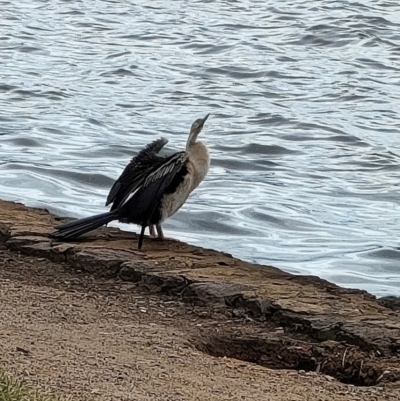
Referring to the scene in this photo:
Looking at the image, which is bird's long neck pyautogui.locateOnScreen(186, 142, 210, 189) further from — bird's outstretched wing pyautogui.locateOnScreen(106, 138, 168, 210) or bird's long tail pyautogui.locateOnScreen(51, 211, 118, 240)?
bird's long tail pyautogui.locateOnScreen(51, 211, 118, 240)

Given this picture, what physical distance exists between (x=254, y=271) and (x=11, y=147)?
5.62 m

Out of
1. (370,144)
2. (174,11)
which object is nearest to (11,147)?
(370,144)

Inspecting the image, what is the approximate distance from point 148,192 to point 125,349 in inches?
94.5

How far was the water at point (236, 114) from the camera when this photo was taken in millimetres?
9945

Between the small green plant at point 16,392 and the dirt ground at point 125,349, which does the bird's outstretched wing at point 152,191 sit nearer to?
the dirt ground at point 125,349

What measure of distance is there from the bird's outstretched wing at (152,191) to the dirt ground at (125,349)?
0.91m

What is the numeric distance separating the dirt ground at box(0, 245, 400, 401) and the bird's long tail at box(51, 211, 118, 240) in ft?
2.54

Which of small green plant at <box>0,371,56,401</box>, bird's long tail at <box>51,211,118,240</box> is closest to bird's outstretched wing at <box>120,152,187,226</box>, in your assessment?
bird's long tail at <box>51,211,118,240</box>

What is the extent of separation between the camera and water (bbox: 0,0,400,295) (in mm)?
9945

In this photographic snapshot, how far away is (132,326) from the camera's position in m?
6.19

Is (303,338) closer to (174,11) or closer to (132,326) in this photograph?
(132,326)

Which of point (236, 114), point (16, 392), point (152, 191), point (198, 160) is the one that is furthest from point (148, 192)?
point (236, 114)

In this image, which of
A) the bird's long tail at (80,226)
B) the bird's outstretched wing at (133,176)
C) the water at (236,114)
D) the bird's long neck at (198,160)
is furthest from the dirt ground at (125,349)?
the water at (236,114)

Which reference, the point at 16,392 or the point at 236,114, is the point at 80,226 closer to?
the point at 16,392
